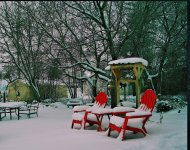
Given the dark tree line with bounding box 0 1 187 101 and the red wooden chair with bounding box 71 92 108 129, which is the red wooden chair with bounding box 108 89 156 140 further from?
the dark tree line with bounding box 0 1 187 101

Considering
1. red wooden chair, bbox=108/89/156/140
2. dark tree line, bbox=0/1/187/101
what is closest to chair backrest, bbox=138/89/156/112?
red wooden chair, bbox=108/89/156/140

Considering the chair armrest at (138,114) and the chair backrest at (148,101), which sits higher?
the chair backrest at (148,101)

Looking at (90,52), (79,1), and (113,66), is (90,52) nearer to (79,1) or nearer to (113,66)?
(79,1)

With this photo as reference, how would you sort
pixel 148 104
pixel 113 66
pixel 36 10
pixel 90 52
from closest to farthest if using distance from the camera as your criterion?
pixel 148 104, pixel 113 66, pixel 36 10, pixel 90 52

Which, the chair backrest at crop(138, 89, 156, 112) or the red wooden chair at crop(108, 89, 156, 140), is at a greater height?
the chair backrest at crop(138, 89, 156, 112)

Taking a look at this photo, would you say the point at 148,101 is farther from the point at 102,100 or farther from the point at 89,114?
the point at 89,114

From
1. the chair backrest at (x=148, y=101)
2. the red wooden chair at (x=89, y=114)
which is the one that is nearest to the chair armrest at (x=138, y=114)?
the chair backrest at (x=148, y=101)

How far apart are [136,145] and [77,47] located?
8.90 m

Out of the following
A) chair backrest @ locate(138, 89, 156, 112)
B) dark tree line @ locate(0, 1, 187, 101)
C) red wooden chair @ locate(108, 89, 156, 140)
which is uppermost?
dark tree line @ locate(0, 1, 187, 101)

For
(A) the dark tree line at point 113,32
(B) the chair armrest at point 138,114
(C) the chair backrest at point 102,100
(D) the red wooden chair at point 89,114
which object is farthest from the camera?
(A) the dark tree line at point 113,32

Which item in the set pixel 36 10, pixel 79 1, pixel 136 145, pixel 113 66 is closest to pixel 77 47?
pixel 36 10

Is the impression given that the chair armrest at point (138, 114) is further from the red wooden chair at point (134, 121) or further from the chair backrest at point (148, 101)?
the chair backrest at point (148, 101)

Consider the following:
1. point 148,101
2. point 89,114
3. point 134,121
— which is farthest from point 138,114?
point 89,114

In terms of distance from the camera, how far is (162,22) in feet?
43.2
